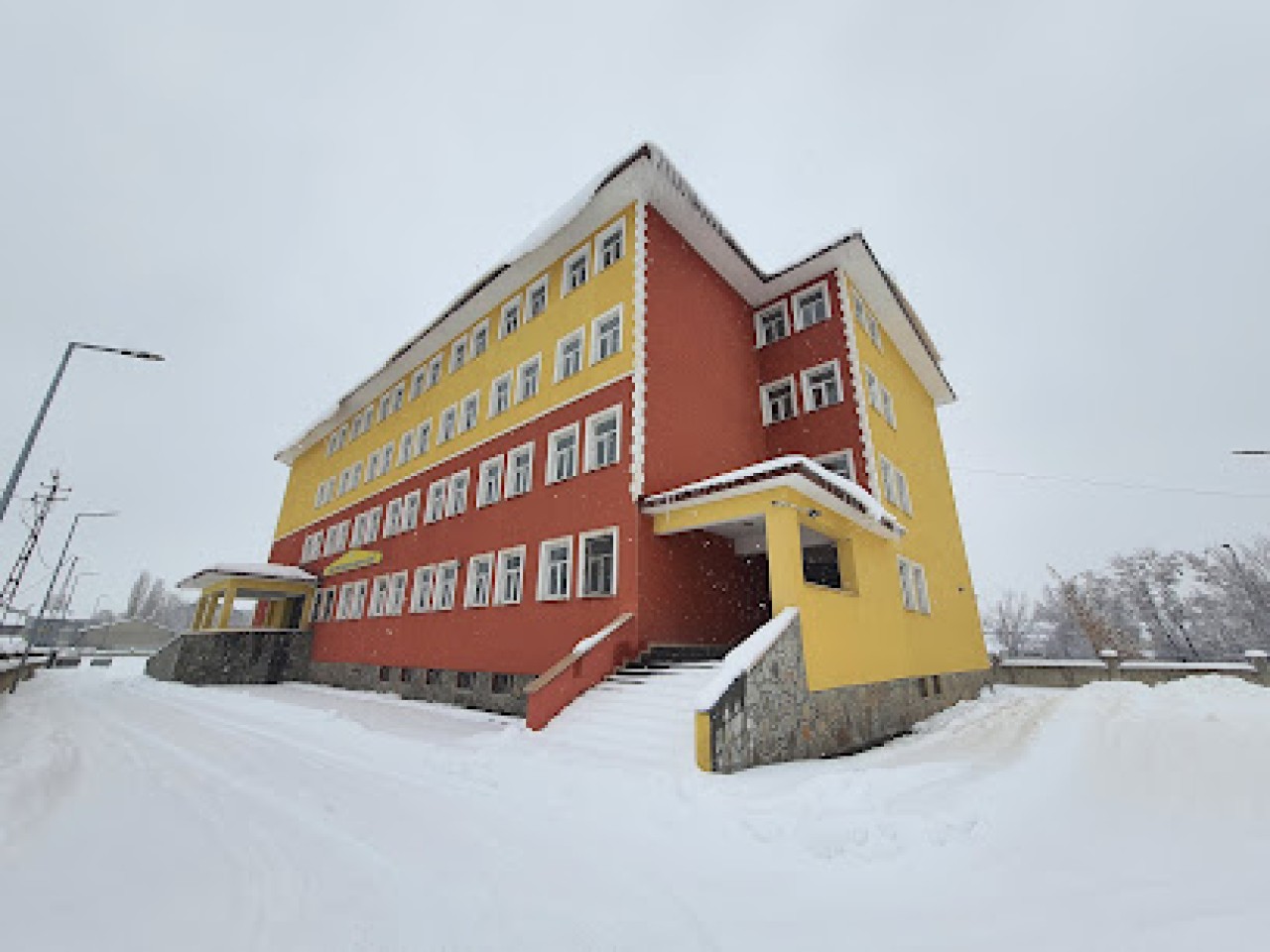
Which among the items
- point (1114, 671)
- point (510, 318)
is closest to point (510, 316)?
point (510, 318)

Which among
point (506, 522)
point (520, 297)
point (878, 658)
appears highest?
point (520, 297)

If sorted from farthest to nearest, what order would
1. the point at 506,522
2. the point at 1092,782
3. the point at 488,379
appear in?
the point at 488,379 → the point at 506,522 → the point at 1092,782

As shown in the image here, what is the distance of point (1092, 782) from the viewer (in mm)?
5922

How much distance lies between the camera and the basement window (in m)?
14.9

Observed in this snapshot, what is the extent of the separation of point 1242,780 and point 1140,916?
3647mm

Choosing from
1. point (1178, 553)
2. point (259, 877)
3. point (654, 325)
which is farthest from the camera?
point (1178, 553)

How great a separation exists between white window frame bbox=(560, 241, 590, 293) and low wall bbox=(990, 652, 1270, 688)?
81.4 feet

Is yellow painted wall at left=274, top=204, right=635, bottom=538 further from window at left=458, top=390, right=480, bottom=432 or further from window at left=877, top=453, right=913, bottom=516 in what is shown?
window at left=877, top=453, right=913, bottom=516

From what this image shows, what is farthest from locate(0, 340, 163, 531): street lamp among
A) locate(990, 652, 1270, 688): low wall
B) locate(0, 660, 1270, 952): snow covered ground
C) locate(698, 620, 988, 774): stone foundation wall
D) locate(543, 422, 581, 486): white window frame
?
locate(990, 652, 1270, 688): low wall

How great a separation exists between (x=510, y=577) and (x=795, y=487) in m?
8.85

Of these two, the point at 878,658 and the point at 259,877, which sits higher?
the point at 878,658

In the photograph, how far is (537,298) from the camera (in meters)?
19.2

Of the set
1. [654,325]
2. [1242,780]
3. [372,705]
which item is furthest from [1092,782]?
[372,705]

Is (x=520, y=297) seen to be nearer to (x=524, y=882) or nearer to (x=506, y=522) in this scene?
(x=506, y=522)
